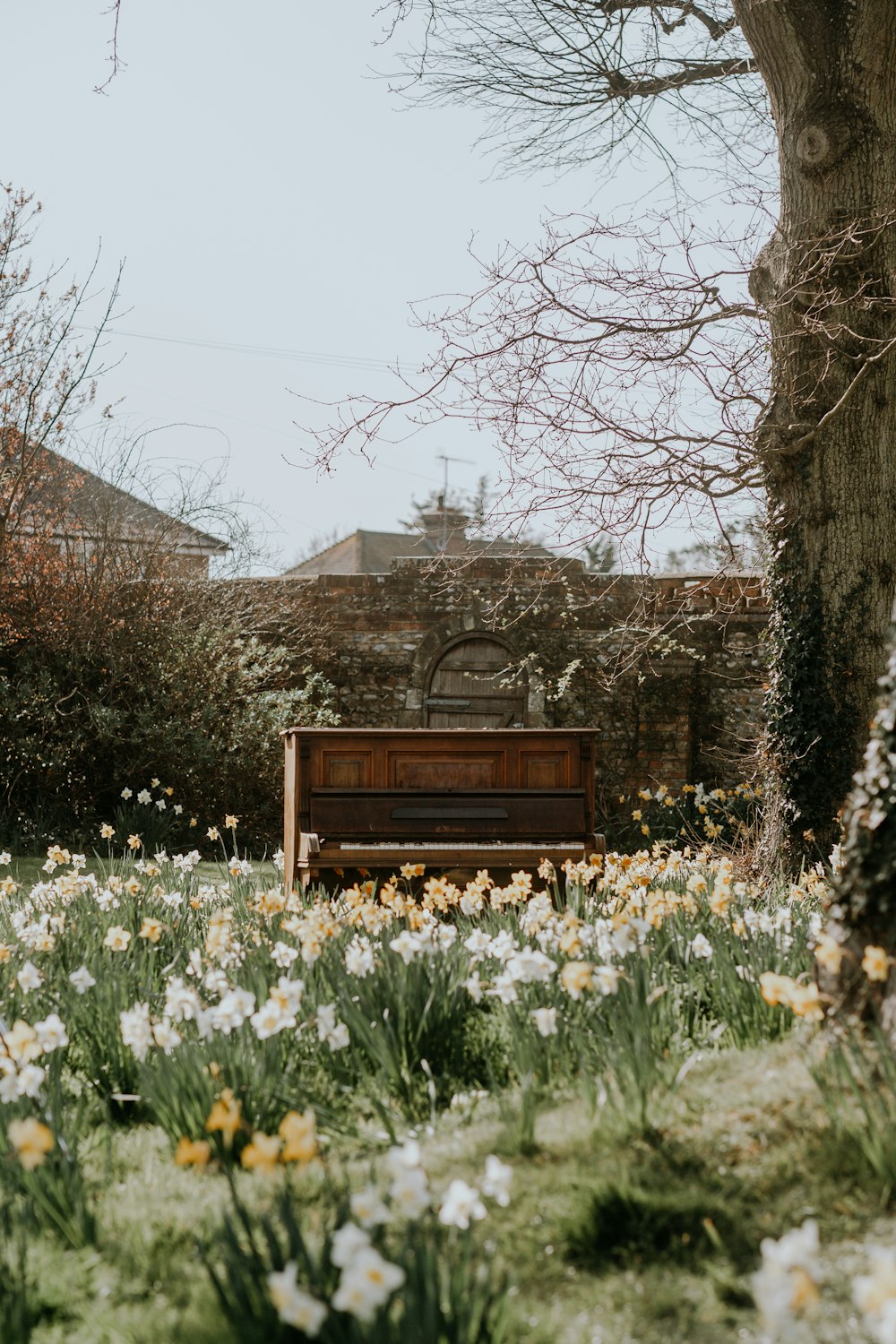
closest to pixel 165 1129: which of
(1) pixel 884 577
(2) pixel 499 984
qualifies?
(2) pixel 499 984

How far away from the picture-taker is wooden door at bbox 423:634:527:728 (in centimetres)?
1278

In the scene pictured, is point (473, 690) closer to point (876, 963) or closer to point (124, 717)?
point (124, 717)

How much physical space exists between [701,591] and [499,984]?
9.45m

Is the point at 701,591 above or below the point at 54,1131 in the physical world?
above

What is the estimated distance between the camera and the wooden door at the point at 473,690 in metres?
12.8

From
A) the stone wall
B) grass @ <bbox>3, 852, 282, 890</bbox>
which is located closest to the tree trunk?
grass @ <bbox>3, 852, 282, 890</bbox>

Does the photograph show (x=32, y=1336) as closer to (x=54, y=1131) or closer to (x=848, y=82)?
(x=54, y=1131)

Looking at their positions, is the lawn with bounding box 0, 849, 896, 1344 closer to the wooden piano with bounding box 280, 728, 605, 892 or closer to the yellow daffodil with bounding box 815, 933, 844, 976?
the yellow daffodil with bounding box 815, 933, 844, 976

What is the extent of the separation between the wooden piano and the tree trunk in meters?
1.67

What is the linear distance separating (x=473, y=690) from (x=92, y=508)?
180 inches

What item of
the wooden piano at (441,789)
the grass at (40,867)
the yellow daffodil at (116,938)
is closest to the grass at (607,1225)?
the yellow daffodil at (116,938)

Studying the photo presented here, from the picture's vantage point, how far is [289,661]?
489 inches

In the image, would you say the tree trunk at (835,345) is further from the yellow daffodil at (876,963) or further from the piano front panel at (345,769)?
the yellow daffodil at (876,963)

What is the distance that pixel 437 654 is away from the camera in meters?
12.8
